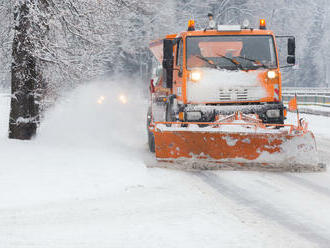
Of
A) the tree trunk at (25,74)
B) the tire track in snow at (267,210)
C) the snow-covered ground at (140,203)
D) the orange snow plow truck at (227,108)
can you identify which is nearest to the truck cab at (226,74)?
the orange snow plow truck at (227,108)

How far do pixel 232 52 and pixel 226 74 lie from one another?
0.46m

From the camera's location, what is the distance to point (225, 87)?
8.99m

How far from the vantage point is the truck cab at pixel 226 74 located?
354 inches

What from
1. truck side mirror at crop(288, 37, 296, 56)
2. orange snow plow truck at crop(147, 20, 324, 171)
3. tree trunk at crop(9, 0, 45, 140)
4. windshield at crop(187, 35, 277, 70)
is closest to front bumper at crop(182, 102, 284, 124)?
orange snow plow truck at crop(147, 20, 324, 171)

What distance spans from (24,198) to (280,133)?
4.02m

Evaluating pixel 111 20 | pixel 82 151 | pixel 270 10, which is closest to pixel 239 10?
pixel 270 10

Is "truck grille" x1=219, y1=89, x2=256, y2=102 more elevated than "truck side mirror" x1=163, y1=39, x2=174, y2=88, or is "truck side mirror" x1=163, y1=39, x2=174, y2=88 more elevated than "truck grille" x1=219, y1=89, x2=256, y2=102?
"truck side mirror" x1=163, y1=39, x2=174, y2=88

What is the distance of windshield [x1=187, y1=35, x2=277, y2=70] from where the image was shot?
9.14 metres

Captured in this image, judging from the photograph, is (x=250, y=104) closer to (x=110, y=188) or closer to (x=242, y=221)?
(x=110, y=188)

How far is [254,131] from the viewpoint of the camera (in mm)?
8078

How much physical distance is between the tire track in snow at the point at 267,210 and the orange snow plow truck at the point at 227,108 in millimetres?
708

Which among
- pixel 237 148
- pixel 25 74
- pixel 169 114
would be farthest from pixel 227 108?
pixel 25 74

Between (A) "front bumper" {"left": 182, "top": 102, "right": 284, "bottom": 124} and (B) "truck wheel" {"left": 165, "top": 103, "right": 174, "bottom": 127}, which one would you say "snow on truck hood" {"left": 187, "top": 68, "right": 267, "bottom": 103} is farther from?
(B) "truck wheel" {"left": 165, "top": 103, "right": 174, "bottom": 127}

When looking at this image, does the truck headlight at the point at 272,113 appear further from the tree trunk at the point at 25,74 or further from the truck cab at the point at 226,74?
the tree trunk at the point at 25,74
